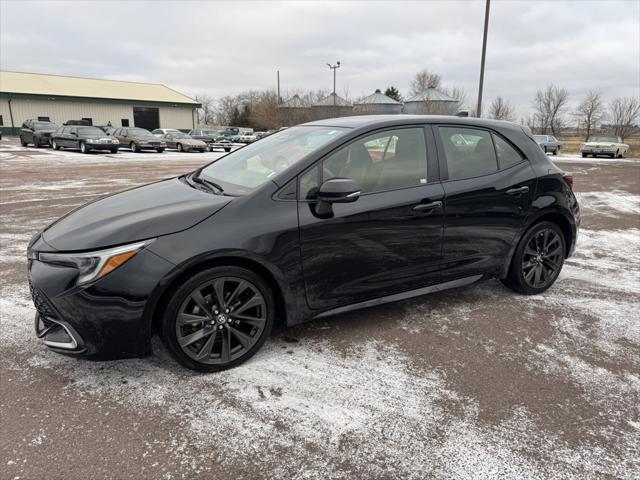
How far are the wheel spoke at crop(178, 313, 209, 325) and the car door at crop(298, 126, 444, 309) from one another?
744 millimetres

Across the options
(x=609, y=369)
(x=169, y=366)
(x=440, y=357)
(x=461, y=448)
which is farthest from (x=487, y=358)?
(x=169, y=366)

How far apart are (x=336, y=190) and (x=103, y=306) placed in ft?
5.21

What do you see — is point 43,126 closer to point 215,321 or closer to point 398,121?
point 398,121

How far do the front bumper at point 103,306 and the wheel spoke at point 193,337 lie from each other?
219 millimetres

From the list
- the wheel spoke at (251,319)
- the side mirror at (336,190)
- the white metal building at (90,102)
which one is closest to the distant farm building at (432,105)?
the white metal building at (90,102)

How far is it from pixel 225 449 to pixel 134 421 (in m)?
0.59

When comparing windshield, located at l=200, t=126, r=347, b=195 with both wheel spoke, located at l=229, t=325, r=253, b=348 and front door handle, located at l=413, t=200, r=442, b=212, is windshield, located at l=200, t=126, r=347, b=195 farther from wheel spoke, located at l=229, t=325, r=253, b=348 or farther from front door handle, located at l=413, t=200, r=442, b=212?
wheel spoke, located at l=229, t=325, r=253, b=348

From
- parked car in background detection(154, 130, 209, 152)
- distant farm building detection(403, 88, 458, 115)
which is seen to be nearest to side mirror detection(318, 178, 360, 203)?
parked car in background detection(154, 130, 209, 152)

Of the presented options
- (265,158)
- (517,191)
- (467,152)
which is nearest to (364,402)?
(265,158)

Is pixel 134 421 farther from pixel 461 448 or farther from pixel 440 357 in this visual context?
pixel 440 357

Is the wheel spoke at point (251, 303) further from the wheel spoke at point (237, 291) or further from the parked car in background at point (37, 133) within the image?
the parked car in background at point (37, 133)

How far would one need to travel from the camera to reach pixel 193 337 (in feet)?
9.75

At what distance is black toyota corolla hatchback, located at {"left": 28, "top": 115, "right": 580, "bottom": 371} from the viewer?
9.07 feet

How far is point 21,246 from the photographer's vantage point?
6031 mm
